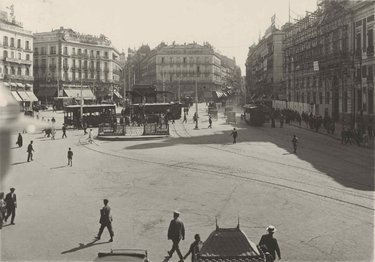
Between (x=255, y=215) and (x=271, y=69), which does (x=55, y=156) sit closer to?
(x=255, y=215)

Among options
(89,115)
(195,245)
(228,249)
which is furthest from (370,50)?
(228,249)

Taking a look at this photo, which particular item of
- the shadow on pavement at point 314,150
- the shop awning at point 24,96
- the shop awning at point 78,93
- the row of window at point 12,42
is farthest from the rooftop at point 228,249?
the shop awning at point 78,93

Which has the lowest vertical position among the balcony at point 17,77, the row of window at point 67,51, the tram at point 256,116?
the tram at point 256,116

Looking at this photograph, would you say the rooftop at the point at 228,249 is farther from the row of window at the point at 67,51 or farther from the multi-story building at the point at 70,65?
the row of window at the point at 67,51

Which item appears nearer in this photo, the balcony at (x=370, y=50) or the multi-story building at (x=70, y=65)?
the balcony at (x=370, y=50)

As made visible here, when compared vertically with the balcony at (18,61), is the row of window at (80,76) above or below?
below

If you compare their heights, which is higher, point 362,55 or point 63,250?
point 362,55

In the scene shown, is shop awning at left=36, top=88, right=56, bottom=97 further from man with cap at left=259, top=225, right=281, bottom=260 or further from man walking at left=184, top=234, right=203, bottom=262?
man with cap at left=259, top=225, right=281, bottom=260

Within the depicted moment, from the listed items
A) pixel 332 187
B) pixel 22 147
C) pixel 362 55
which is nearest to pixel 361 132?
pixel 362 55
